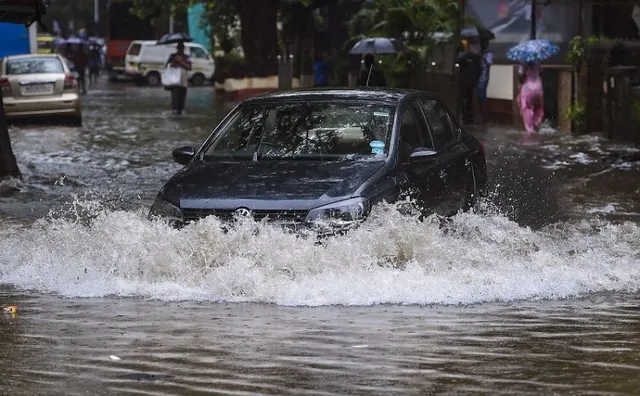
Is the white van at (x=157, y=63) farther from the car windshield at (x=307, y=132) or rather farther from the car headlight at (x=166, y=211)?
the car headlight at (x=166, y=211)

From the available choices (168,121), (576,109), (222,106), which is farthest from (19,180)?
(222,106)

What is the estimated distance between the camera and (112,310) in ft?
28.4

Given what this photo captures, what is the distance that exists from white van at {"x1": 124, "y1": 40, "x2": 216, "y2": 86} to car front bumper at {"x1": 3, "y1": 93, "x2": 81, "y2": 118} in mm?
24501

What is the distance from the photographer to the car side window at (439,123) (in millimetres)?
11242

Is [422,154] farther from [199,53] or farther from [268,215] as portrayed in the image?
[199,53]

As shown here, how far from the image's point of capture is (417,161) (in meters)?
10.3

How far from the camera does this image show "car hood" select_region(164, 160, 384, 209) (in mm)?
9336

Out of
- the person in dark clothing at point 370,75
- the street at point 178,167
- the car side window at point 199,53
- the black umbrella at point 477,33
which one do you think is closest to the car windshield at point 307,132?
the street at point 178,167

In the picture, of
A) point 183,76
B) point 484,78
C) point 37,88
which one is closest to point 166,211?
point 484,78

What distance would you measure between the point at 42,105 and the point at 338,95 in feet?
59.1

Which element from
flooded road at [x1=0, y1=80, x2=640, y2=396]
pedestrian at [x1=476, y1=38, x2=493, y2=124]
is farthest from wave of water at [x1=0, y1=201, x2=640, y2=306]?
pedestrian at [x1=476, y1=38, x2=493, y2=124]

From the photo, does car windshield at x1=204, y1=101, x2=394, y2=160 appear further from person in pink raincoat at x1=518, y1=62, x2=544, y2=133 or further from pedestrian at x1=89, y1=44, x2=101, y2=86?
pedestrian at x1=89, y1=44, x2=101, y2=86

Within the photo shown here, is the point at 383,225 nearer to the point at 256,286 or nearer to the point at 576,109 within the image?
the point at 256,286

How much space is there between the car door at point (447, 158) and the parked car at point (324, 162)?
0.04 feet
